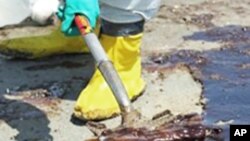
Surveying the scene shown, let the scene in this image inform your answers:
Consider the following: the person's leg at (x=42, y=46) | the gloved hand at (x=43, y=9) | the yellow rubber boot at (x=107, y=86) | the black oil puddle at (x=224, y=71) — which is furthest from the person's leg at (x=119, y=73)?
the gloved hand at (x=43, y=9)

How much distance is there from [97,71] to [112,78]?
58cm

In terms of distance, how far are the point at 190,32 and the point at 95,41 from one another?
147 cm

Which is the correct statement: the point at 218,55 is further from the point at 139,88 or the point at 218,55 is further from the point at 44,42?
the point at 44,42

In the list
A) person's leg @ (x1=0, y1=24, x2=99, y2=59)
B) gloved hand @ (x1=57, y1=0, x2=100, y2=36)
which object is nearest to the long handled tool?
gloved hand @ (x1=57, y1=0, x2=100, y2=36)

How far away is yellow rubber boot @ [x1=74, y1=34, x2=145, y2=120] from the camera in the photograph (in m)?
3.04

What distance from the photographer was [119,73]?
3.26 meters

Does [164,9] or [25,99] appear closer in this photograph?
[25,99]

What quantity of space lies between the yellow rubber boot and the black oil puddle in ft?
1.01

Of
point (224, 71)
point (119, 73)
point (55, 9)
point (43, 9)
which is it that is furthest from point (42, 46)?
point (224, 71)

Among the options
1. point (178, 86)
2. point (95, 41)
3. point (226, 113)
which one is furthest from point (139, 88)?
point (95, 41)

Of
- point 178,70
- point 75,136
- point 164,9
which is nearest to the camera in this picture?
point 75,136

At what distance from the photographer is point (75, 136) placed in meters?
2.92

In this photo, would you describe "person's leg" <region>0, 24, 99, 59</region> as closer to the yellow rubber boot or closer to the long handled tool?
the yellow rubber boot

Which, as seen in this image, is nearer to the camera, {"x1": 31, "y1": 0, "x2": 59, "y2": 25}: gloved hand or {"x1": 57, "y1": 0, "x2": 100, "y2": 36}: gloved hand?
{"x1": 57, "y1": 0, "x2": 100, "y2": 36}: gloved hand
